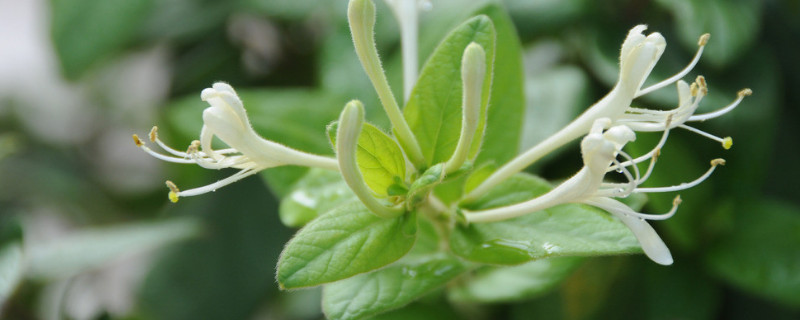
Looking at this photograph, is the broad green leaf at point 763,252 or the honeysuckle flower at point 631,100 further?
the broad green leaf at point 763,252

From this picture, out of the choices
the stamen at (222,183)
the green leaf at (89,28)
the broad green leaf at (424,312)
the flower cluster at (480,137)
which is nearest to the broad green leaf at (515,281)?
the broad green leaf at (424,312)

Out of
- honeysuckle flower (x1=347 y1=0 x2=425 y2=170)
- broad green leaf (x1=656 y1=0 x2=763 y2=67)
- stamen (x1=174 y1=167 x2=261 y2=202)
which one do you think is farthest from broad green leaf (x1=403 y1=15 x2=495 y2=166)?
broad green leaf (x1=656 y1=0 x2=763 y2=67)

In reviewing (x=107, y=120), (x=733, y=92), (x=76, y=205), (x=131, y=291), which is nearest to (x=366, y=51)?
(x=733, y=92)

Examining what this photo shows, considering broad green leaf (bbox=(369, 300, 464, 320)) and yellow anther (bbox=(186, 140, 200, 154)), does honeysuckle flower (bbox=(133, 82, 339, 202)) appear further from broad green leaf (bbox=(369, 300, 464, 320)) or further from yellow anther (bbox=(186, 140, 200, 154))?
broad green leaf (bbox=(369, 300, 464, 320))

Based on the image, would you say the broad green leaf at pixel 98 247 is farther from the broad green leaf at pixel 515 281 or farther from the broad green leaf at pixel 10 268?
the broad green leaf at pixel 515 281

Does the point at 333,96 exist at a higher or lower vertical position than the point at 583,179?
higher

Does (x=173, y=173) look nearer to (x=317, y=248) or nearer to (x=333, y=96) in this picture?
(x=333, y=96)

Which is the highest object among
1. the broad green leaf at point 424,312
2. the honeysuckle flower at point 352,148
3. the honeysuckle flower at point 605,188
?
the honeysuckle flower at point 352,148
